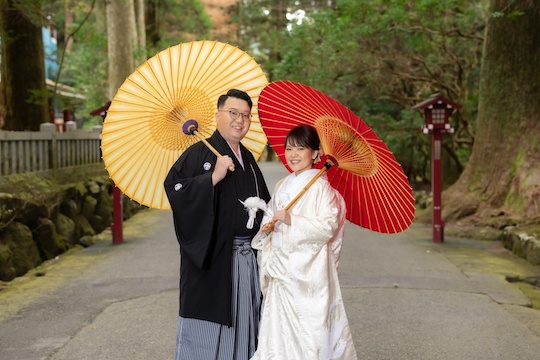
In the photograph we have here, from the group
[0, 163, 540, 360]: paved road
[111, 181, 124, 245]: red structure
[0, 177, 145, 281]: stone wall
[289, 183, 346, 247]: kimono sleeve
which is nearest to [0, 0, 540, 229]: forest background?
[0, 177, 145, 281]: stone wall

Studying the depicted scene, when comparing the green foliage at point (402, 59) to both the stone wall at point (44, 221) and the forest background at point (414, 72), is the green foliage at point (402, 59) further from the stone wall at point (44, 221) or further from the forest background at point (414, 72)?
the stone wall at point (44, 221)

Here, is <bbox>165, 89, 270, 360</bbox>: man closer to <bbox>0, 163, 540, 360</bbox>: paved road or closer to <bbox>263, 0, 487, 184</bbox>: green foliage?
<bbox>0, 163, 540, 360</bbox>: paved road

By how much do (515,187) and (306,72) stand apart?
10.3 meters

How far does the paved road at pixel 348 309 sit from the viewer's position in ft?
17.7

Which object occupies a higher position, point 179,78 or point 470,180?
point 179,78

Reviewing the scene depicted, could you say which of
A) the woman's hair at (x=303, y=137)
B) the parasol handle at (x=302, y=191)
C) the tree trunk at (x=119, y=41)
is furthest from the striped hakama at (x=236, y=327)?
the tree trunk at (x=119, y=41)

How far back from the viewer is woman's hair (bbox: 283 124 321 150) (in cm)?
384

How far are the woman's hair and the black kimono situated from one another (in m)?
0.35

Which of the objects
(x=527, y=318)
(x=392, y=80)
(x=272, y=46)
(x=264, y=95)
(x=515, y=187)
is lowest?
(x=527, y=318)

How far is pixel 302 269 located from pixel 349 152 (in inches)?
28.3

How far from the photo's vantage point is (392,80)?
56.4ft

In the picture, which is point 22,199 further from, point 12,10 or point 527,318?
point 527,318

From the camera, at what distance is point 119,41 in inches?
693

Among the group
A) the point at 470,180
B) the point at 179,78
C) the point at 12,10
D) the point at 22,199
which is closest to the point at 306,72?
the point at 470,180
